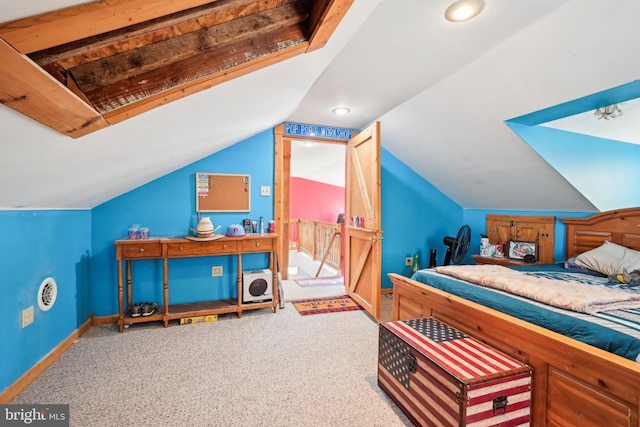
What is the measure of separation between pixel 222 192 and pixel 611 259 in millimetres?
3914

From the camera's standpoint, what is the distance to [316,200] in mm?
8000

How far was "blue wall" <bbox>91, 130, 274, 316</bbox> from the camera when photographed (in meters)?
3.10

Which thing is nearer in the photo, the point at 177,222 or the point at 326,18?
the point at 326,18

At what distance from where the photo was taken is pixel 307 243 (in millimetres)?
7277

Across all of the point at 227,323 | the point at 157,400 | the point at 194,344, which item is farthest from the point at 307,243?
the point at 157,400

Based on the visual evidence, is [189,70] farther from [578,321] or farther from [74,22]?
[578,321]

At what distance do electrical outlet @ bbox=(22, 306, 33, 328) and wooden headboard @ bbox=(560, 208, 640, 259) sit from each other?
16.1 ft

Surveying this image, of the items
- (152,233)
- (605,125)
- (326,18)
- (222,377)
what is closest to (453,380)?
(222,377)

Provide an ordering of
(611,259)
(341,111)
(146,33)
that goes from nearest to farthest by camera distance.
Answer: (146,33) → (611,259) → (341,111)

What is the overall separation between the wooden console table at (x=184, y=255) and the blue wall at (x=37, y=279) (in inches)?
14.2

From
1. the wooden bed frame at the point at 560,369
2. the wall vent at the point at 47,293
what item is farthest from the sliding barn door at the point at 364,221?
the wall vent at the point at 47,293

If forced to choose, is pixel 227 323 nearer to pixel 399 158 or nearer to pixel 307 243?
pixel 399 158

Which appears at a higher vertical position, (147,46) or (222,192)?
(147,46)

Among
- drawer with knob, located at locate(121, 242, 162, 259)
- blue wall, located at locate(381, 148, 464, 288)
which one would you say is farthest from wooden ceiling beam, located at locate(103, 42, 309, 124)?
blue wall, located at locate(381, 148, 464, 288)
